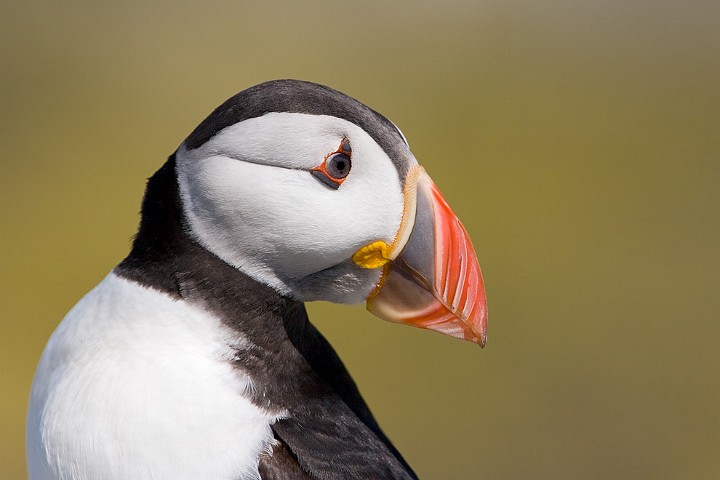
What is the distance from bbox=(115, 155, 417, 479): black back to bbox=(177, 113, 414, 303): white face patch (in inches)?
2.2

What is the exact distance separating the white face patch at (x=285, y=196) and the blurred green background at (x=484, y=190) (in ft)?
19.3

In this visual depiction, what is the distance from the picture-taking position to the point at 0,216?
1024 cm

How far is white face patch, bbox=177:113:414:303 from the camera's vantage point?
2.29 meters

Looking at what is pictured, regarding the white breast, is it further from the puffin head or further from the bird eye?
the bird eye

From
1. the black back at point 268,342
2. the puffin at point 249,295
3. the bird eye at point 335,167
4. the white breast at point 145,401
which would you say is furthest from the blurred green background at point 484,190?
the bird eye at point 335,167

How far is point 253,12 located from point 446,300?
48.9 ft

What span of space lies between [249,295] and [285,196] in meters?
0.28

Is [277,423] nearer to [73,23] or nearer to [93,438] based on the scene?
[93,438]

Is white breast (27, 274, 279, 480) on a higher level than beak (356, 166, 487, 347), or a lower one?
lower

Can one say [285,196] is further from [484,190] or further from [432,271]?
[484,190]

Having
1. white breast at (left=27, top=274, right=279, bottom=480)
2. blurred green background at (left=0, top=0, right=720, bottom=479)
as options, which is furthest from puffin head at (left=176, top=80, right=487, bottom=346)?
blurred green background at (left=0, top=0, right=720, bottom=479)

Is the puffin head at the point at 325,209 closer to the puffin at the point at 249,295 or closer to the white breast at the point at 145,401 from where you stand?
→ the puffin at the point at 249,295

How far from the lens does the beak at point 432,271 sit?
2.41m

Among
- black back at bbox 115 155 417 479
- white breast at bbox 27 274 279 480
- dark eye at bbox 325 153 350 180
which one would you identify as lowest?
white breast at bbox 27 274 279 480
